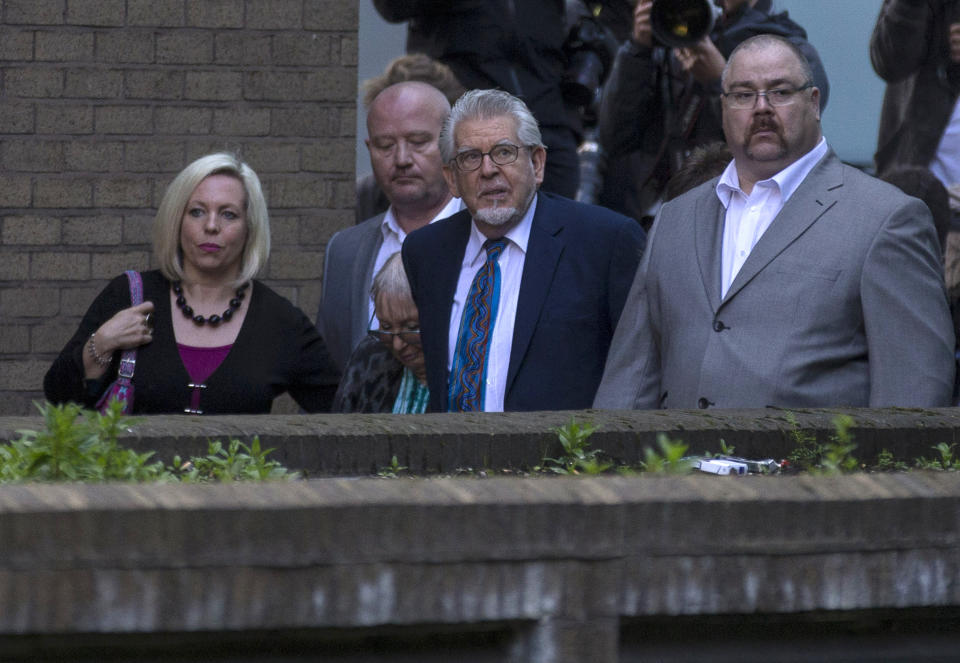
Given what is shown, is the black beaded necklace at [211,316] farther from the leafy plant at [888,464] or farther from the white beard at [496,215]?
the leafy plant at [888,464]

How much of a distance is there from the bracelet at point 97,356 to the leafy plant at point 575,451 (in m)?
2.41

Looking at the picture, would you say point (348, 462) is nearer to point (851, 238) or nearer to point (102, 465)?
point (102, 465)

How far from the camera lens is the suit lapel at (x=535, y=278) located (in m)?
4.11

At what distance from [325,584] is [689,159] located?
3957 mm

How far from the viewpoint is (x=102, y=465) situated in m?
1.92

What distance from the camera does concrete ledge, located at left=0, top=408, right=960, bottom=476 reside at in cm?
233

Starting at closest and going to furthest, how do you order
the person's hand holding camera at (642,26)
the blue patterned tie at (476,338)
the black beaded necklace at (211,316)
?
the blue patterned tie at (476,338) < the black beaded necklace at (211,316) < the person's hand holding camera at (642,26)

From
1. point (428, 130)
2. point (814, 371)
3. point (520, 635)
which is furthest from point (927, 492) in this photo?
point (428, 130)

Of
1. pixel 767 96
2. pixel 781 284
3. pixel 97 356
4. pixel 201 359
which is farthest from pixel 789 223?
pixel 97 356

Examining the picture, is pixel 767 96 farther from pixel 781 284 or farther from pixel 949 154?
pixel 949 154

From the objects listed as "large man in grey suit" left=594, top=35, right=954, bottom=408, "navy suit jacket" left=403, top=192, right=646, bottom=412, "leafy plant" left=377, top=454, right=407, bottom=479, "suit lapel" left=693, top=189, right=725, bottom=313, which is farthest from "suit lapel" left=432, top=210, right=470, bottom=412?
"leafy plant" left=377, top=454, right=407, bottom=479

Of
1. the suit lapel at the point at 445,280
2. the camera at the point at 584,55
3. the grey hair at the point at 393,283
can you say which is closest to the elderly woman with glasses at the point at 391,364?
the grey hair at the point at 393,283

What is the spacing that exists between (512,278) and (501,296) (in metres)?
0.06

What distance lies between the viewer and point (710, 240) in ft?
13.2
